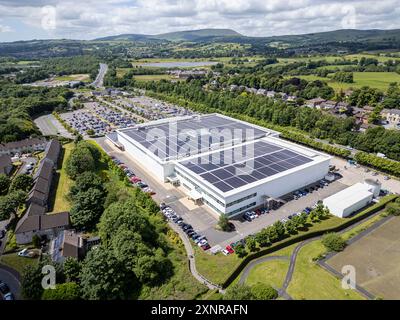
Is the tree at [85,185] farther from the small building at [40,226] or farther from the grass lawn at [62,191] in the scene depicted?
the small building at [40,226]

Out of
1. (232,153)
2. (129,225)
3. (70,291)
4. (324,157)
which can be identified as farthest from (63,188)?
(324,157)

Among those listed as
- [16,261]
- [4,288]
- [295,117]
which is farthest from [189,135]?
[4,288]

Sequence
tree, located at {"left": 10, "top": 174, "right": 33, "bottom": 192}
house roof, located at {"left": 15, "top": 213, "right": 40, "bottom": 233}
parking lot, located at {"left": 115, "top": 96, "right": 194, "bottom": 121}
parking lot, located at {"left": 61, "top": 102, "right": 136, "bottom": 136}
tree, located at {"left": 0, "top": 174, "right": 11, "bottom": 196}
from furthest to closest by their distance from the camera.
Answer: parking lot, located at {"left": 115, "top": 96, "right": 194, "bottom": 121} < parking lot, located at {"left": 61, "top": 102, "right": 136, "bottom": 136} < tree, located at {"left": 0, "top": 174, "right": 11, "bottom": 196} < tree, located at {"left": 10, "top": 174, "right": 33, "bottom": 192} < house roof, located at {"left": 15, "top": 213, "right": 40, "bottom": 233}

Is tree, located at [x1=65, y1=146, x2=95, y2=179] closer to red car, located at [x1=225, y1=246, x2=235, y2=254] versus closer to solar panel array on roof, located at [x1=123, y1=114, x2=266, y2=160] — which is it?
solar panel array on roof, located at [x1=123, y1=114, x2=266, y2=160]

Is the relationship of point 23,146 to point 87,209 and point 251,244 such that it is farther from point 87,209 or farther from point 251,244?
point 251,244

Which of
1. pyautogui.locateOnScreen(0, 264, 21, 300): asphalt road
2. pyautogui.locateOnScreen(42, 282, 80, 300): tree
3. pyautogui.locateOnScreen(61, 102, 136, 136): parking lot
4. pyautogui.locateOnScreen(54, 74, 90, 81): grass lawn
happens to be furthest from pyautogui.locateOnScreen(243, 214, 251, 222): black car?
pyautogui.locateOnScreen(54, 74, 90, 81): grass lawn
